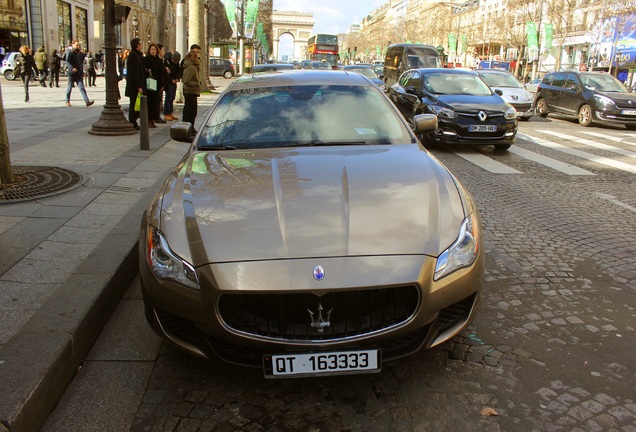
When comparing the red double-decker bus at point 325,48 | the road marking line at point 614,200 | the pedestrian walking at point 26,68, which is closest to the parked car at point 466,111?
the road marking line at point 614,200

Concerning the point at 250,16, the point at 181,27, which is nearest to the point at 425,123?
the point at 181,27

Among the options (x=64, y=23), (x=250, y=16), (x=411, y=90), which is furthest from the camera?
(x=64, y=23)

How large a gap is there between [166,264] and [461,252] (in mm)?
1454

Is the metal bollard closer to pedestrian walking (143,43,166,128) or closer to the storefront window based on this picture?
pedestrian walking (143,43,166,128)

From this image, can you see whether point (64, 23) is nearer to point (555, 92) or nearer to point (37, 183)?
point (555, 92)

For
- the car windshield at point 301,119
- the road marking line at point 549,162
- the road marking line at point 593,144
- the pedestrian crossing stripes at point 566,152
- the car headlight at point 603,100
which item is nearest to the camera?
the car windshield at point 301,119

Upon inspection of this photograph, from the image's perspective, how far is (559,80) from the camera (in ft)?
60.2

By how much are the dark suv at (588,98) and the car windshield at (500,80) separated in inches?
59.5

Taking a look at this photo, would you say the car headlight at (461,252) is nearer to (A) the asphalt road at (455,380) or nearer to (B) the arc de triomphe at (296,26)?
(A) the asphalt road at (455,380)

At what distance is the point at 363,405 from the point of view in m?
2.69

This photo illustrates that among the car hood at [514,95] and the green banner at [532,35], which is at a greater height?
the green banner at [532,35]

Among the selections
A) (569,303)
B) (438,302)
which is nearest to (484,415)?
(438,302)

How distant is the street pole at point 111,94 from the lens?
10211mm

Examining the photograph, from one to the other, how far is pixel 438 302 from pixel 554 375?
0.85m
